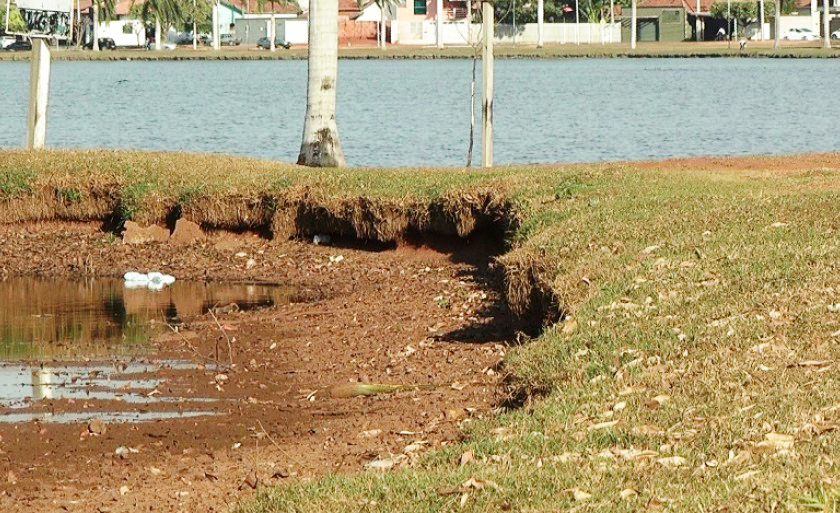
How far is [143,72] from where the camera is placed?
249 feet

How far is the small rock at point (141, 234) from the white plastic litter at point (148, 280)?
114 cm

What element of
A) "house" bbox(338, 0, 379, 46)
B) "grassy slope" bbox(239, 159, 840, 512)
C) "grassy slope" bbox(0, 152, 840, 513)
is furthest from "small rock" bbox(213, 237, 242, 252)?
"house" bbox(338, 0, 379, 46)

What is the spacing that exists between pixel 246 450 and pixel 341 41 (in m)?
102

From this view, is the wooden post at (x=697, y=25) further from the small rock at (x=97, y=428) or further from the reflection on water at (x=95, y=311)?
the small rock at (x=97, y=428)

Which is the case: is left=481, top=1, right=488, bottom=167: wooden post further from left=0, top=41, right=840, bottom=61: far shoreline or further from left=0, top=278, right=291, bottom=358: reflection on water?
left=0, top=41, right=840, bottom=61: far shoreline

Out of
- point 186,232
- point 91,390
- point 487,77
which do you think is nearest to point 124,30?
point 487,77

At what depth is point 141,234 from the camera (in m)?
16.9

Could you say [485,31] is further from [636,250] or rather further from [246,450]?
[246,450]

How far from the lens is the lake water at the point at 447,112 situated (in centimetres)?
3300

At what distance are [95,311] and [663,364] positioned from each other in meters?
6.96

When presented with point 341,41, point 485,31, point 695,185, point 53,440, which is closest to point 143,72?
point 341,41

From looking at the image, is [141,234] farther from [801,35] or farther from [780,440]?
[801,35]

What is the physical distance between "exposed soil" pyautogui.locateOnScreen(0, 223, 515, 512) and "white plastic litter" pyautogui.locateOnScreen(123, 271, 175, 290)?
0.77ft

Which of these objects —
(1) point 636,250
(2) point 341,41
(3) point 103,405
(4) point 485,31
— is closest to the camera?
(3) point 103,405
